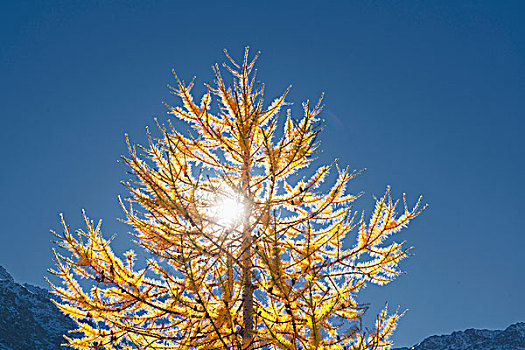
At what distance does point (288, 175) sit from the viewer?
25.2ft

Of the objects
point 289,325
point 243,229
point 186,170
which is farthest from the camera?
point 243,229

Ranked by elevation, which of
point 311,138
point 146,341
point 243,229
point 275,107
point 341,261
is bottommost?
point 146,341

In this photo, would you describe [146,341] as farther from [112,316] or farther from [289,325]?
[289,325]

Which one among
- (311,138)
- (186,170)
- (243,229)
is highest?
(311,138)

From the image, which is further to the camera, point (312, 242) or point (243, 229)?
point (243, 229)

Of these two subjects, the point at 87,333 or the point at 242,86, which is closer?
the point at 87,333

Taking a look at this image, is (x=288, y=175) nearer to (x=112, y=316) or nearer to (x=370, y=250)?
(x=370, y=250)

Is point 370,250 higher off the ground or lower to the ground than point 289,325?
higher

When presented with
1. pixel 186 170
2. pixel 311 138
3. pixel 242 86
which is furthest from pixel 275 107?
pixel 186 170

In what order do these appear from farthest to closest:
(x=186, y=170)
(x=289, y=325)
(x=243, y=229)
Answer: (x=243, y=229) → (x=186, y=170) → (x=289, y=325)

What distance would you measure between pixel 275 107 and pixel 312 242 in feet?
10.2

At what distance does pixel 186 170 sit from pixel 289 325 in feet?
9.96

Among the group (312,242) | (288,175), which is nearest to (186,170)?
(288,175)

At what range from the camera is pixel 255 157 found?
772cm
